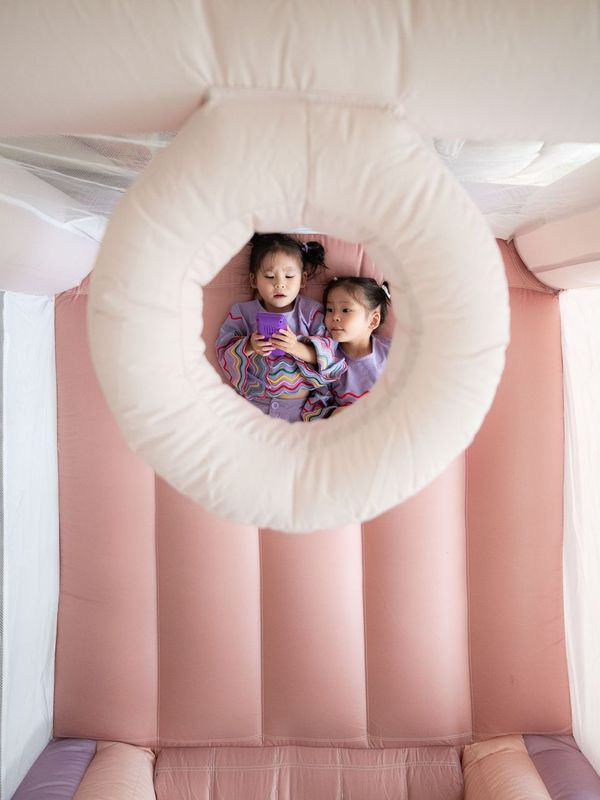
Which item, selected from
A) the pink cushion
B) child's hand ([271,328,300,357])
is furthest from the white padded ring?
the pink cushion

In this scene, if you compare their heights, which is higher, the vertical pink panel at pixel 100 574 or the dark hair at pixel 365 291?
the dark hair at pixel 365 291

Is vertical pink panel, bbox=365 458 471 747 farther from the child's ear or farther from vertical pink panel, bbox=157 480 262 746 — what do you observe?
the child's ear

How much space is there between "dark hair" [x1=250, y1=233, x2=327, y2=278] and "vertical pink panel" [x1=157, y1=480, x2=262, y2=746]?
544mm

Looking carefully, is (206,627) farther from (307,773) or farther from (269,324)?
(269,324)

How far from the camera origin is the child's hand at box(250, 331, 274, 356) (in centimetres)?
125

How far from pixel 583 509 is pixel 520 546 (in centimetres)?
17

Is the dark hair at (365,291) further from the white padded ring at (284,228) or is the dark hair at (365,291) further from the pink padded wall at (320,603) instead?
the white padded ring at (284,228)

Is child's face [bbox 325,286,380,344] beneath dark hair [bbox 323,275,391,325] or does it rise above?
beneath

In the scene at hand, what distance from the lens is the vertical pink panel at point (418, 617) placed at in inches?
56.9

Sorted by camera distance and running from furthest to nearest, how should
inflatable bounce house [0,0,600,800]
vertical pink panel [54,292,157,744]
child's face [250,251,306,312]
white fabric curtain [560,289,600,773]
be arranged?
vertical pink panel [54,292,157,744] < white fabric curtain [560,289,600,773] < child's face [250,251,306,312] < inflatable bounce house [0,0,600,800]

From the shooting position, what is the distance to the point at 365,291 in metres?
1.29

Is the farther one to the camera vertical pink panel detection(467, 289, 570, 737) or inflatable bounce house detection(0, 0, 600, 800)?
vertical pink panel detection(467, 289, 570, 737)

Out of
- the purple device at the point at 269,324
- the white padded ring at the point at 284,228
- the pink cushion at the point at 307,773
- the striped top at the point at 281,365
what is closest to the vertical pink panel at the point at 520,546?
the pink cushion at the point at 307,773

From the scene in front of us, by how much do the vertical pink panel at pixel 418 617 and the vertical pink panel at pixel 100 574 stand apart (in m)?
0.51
